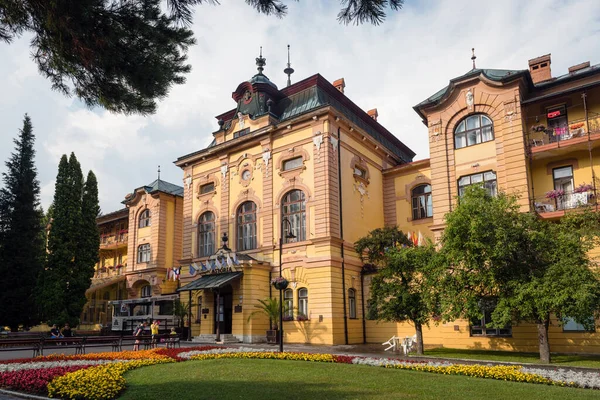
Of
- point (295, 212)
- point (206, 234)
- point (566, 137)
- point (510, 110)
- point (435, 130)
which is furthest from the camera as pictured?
point (206, 234)

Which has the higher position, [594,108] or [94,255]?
[594,108]

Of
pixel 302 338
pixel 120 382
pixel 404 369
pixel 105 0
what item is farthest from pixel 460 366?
pixel 302 338

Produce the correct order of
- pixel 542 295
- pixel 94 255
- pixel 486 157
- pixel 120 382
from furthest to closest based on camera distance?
1. pixel 94 255
2. pixel 486 157
3. pixel 542 295
4. pixel 120 382

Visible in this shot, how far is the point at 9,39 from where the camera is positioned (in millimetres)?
8586

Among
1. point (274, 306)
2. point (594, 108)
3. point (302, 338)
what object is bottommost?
point (302, 338)

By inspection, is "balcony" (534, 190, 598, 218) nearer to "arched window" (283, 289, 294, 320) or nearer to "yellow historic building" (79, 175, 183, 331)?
"arched window" (283, 289, 294, 320)

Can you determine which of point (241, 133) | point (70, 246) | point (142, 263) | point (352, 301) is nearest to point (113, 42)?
point (352, 301)

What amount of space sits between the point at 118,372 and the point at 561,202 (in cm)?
2019

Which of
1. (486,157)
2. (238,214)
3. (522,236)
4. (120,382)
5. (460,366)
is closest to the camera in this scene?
(120,382)

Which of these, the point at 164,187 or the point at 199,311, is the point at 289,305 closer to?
the point at 199,311

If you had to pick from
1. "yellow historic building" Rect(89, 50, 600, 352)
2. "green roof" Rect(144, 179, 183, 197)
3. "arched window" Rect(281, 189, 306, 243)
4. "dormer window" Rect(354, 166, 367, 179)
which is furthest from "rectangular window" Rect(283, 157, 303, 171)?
"green roof" Rect(144, 179, 183, 197)

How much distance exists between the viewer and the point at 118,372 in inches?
506

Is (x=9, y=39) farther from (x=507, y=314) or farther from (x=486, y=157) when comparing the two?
(x=486, y=157)

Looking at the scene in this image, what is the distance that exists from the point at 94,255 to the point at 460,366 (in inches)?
1257
